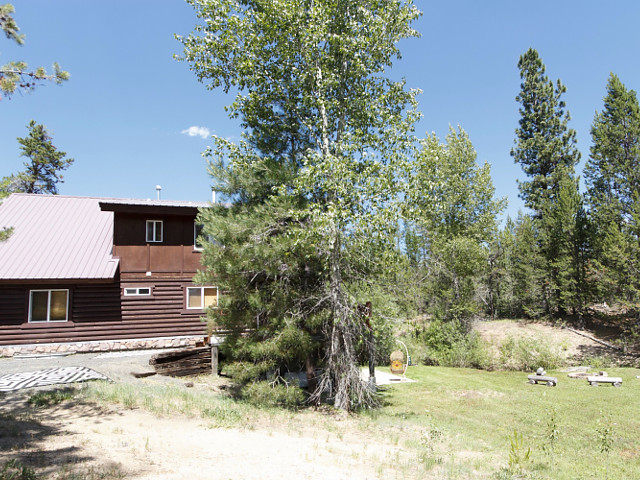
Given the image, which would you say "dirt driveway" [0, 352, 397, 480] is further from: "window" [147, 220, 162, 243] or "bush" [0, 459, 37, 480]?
"window" [147, 220, 162, 243]

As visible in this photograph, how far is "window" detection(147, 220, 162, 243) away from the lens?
16.9 meters

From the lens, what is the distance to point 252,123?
34.0 ft

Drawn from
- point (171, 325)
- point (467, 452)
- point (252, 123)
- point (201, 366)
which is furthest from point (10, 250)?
point (467, 452)

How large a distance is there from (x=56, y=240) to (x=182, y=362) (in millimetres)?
8747

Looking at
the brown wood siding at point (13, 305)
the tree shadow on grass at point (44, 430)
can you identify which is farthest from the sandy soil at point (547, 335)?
the brown wood siding at point (13, 305)

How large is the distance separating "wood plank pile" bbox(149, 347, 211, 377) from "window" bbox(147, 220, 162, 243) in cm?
587

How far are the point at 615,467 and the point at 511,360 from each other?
43.8ft

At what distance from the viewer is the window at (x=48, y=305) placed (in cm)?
1555

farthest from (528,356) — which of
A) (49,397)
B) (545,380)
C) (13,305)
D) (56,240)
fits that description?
(13,305)

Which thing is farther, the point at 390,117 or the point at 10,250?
the point at 10,250

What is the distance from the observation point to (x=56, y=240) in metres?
17.0

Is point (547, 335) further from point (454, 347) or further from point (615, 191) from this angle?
point (615, 191)

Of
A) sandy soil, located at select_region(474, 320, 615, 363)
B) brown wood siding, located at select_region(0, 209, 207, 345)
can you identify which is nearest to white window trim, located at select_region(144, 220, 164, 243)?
brown wood siding, located at select_region(0, 209, 207, 345)

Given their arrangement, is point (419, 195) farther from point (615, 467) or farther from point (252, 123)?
point (615, 467)
